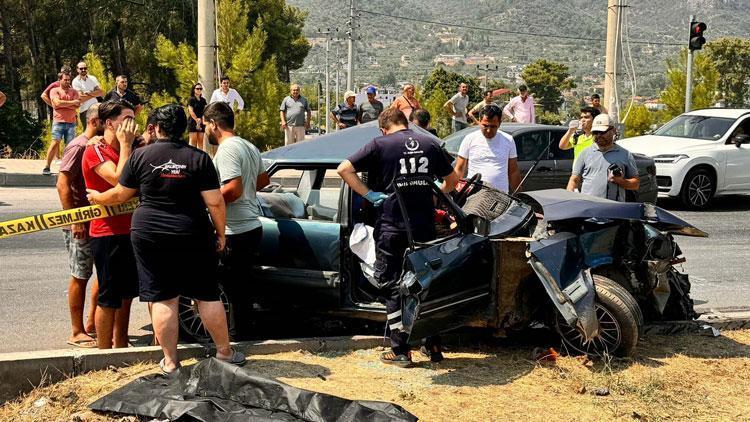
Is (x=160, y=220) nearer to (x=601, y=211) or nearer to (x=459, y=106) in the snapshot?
(x=601, y=211)

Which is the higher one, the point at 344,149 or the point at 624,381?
the point at 344,149

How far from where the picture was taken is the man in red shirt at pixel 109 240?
610 centimetres

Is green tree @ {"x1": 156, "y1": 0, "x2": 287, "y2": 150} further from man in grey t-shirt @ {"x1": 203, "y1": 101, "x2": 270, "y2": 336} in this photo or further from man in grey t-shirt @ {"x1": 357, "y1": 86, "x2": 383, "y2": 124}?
man in grey t-shirt @ {"x1": 203, "y1": 101, "x2": 270, "y2": 336}

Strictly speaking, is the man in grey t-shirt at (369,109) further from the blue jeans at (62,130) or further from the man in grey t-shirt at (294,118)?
the blue jeans at (62,130)

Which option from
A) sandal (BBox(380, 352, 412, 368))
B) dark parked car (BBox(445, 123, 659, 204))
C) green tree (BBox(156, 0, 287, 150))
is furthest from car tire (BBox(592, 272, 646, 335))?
green tree (BBox(156, 0, 287, 150))

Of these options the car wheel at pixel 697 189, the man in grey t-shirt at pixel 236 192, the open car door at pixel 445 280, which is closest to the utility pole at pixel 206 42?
the man in grey t-shirt at pixel 236 192

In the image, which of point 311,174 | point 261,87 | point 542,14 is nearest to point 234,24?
point 261,87

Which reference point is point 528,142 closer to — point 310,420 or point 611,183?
point 611,183

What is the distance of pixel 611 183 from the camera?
24.7ft

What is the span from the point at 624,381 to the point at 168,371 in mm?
2926

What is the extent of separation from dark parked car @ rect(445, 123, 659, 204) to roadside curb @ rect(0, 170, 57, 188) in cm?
723

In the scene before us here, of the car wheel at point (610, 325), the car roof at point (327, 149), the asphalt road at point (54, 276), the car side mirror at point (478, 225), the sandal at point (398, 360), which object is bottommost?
the asphalt road at point (54, 276)

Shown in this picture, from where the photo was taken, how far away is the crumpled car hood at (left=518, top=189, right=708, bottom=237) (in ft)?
20.3

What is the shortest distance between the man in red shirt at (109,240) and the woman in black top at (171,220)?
484mm
